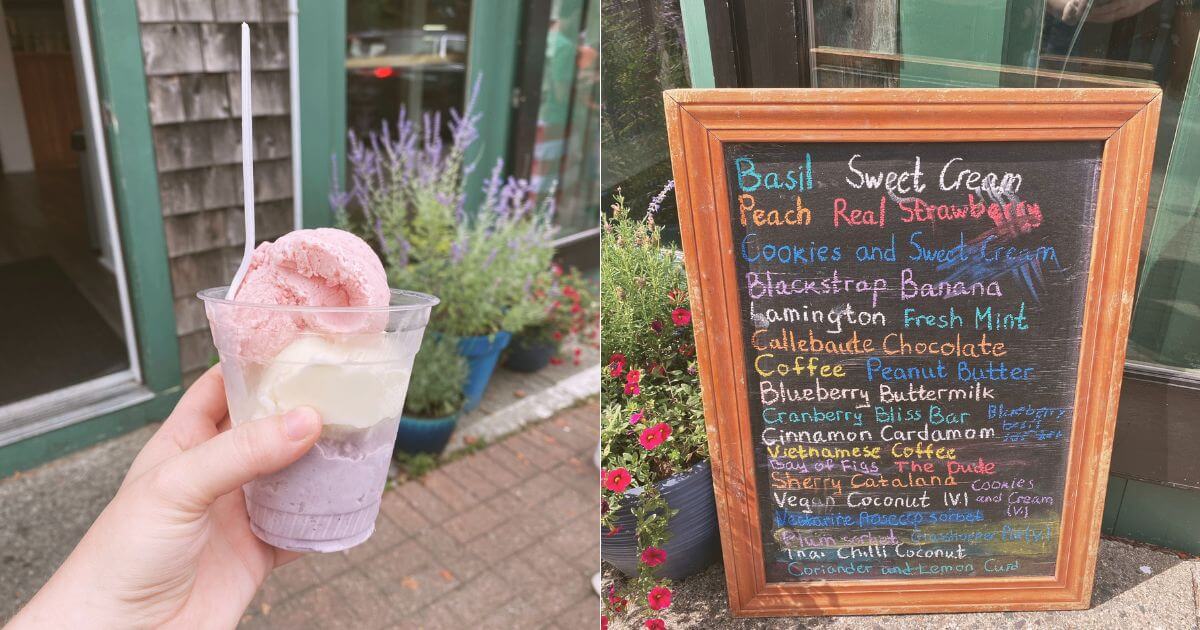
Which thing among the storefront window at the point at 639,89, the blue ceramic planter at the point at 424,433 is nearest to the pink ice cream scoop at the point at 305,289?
the storefront window at the point at 639,89

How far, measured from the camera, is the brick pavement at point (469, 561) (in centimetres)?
304

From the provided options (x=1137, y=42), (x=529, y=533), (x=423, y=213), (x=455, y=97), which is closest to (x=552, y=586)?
(x=529, y=533)

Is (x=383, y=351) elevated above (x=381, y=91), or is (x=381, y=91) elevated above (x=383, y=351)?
(x=381, y=91)

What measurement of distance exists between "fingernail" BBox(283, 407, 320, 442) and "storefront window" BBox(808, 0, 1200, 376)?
189cm

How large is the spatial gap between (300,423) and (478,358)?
2730 millimetres

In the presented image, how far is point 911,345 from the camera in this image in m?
2.28

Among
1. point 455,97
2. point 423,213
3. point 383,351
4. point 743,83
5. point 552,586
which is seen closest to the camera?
point 383,351

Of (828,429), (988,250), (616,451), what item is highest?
(988,250)

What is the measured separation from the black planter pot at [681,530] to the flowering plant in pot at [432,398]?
134 cm

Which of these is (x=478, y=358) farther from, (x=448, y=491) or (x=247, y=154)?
(x=247, y=154)

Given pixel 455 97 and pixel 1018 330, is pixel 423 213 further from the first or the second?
pixel 1018 330

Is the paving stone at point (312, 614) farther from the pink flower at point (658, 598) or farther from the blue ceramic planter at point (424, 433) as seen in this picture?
the pink flower at point (658, 598)

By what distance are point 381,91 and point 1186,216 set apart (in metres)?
3.63

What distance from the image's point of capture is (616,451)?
9.21ft
